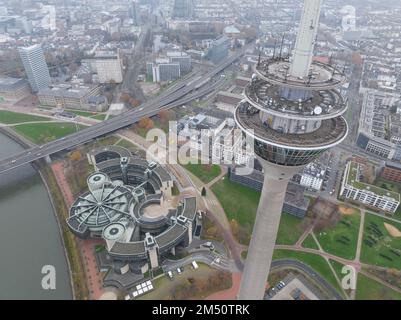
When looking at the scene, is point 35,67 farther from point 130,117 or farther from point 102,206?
point 102,206

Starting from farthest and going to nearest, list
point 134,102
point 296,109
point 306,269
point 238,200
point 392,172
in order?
point 134,102 → point 392,172 → point 238,200 → point 306,269 → point 296,109

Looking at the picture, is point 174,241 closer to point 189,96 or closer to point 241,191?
point 241,191

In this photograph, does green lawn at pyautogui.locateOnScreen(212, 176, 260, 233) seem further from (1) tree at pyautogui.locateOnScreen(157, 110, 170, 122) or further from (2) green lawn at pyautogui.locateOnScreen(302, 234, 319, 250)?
(1) tree at pyautogui.locateOnScreen(157, 110, 170, 122)

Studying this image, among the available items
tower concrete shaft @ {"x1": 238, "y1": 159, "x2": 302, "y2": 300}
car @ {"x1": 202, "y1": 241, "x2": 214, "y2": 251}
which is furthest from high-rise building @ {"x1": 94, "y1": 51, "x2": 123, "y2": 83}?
tower concrete shaft @ {"x1": 238, "y1": 159, "x2": 302, "y2": 300}

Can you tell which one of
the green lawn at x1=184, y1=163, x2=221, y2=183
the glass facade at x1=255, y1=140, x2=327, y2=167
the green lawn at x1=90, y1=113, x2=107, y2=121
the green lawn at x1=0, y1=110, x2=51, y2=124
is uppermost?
the glass facade at x1=255, y1=140, x2=327, y2=167

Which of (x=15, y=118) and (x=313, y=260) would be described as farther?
(x=15, y=118)

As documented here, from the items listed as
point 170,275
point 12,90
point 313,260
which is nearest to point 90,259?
point 170,275

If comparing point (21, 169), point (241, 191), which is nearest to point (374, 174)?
point (241, 191)
